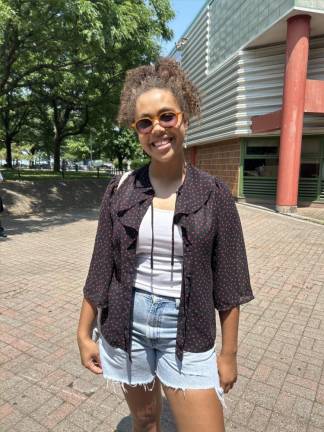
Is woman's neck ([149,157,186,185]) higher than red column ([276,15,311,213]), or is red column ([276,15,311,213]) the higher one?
red column ([276,15,311,213])

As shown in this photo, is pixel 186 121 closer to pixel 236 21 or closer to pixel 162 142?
pixel 162 142

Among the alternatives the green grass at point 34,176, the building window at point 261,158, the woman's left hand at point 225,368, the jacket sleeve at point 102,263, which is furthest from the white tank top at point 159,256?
the building window at point 261,158

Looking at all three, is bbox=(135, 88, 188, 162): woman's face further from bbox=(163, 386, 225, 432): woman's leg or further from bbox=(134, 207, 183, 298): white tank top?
bbox=(163, 386, 225, 432): woman's leg

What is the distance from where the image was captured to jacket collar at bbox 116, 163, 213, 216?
5.39ft

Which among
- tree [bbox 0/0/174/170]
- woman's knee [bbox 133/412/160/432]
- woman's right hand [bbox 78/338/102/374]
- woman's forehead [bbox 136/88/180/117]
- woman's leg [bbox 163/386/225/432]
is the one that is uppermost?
tree [bbox 0/0/174/170]

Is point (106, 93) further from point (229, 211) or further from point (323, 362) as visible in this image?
point (229, 211)

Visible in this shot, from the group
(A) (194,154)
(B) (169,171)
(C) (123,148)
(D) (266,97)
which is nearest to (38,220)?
(D) (266,97)

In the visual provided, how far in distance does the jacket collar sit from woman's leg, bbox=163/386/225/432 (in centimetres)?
77

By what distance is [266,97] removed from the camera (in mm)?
15180

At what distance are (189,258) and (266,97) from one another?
49.1 ft

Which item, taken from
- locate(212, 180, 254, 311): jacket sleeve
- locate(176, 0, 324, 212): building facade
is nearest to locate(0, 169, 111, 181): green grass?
locate(176, 0, 324, 212): building facade

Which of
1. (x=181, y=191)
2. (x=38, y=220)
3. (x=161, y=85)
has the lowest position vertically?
(x=38, y=220)

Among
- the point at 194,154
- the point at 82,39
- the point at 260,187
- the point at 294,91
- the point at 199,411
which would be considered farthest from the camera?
the point at 194,154

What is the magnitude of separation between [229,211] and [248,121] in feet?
49.2
